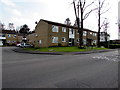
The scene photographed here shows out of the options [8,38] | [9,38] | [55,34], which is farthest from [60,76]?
[9,38]

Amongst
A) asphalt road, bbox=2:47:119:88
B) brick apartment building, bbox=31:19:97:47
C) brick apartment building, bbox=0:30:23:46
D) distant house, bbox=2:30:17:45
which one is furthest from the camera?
distant house, bbox=2:30:17:45

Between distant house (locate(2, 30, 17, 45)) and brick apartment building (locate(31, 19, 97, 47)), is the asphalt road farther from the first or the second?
distant house (locate(2, 30, 17, 45))

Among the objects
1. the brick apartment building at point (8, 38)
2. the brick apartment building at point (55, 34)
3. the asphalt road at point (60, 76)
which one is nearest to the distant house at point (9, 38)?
the brick apartment building at point (8, 38)

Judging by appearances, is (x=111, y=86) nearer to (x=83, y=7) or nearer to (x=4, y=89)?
(x=4, y=89)

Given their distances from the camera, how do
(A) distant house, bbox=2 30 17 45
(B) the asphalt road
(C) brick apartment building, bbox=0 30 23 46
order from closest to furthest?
(B) the asphalt road → (C) brick apartment building, bbox=0 30 23 46 → (A) distant house, bbox=2 30 17 45

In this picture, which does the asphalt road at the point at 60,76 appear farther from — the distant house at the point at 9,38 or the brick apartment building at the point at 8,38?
the distant house at the point at 9,38

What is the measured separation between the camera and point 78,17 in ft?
70.4

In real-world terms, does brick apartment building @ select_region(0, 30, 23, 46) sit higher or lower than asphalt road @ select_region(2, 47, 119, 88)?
higher

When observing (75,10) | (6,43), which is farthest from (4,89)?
(6,43)

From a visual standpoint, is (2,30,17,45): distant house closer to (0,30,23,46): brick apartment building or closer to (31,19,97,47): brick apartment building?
(0,30,23,46): brick apartment building

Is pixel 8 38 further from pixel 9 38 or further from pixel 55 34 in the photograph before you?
pixel 55 34

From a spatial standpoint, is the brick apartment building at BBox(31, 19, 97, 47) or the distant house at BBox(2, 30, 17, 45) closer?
the brick apartment building at BBox(31, 19, 97, 47)

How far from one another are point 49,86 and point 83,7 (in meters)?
21.2

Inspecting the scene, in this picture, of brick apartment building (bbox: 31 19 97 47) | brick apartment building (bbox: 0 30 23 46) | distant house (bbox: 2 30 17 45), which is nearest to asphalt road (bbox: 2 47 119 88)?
brick apartment building (bbox: 31 19 97 47)
